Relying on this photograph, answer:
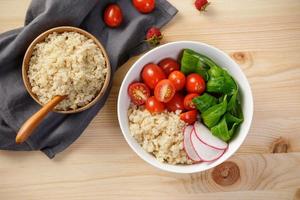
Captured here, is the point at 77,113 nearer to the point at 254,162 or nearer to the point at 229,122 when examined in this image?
the point at 229,122

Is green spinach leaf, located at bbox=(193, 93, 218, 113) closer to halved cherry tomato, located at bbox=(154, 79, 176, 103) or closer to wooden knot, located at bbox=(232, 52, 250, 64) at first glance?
halved cherry tomato, located at bbox=(154, 79, 176, 103)

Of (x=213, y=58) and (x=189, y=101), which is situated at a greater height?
(x=213, y=58)

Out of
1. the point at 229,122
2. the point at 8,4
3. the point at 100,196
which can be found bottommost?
the point at 100,196

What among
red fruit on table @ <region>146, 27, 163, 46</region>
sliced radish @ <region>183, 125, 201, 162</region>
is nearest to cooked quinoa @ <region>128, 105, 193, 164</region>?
sliced radish @ <region>183, 125, 201, 162</region>

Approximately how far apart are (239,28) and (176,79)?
34 centimetres

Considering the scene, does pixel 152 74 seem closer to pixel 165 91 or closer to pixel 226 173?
pixel 165 91

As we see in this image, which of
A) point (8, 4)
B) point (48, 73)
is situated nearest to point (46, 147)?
point (48, 73)

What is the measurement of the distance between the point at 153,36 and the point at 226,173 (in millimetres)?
567

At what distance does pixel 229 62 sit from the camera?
1420mm

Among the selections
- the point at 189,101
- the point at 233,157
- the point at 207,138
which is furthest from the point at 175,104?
the point at 233,157

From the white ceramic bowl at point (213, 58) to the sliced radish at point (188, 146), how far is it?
34 mm

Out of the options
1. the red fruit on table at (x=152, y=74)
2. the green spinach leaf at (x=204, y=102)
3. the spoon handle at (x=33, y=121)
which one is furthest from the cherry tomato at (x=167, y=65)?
the spoon handle at (x=33, y=121)

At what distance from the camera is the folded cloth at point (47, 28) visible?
1441 mm

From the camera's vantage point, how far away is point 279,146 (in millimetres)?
1581
